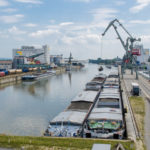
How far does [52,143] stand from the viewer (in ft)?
55.6

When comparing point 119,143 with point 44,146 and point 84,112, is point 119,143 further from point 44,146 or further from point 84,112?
point 84,112

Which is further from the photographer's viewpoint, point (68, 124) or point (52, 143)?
point (68, 124)

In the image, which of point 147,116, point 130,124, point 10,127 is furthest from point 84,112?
point 10,127

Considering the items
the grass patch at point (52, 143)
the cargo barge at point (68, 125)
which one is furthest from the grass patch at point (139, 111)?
the cargo barge at point (68, 125)

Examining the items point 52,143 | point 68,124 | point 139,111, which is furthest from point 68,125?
point 139,111

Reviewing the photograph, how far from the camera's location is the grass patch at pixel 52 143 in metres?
16.2

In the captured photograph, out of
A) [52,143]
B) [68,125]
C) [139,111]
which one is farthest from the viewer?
[139,111]

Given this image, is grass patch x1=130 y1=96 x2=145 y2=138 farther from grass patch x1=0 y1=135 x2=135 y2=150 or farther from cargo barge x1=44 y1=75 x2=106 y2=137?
cargo barge x1=44 y1=75 x2=106 y2=137

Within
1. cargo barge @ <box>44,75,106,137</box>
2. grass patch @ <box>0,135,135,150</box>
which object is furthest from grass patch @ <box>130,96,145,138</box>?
cargo barge @ <box>44,75,106,137</box>

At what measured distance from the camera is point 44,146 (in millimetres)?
16547

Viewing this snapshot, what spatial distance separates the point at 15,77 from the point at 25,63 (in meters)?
50.2

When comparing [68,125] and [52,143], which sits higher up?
[68,125]

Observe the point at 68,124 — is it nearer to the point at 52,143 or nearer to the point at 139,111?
the point at 52,143

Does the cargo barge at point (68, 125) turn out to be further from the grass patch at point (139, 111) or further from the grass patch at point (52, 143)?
the grass patch at point (139, 111)
